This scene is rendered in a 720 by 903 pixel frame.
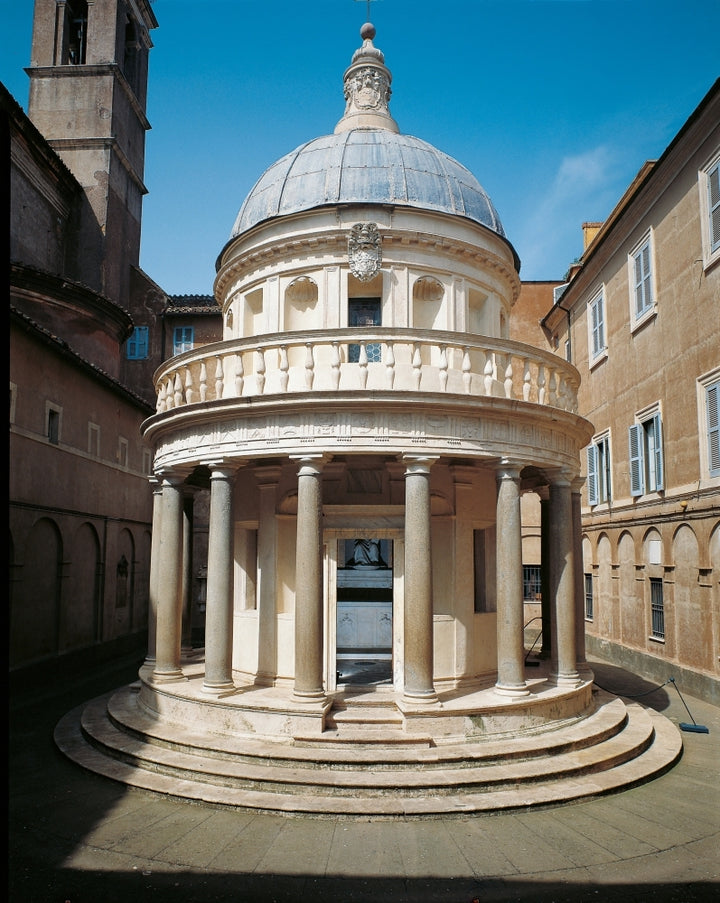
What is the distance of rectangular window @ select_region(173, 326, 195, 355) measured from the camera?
36.8 m

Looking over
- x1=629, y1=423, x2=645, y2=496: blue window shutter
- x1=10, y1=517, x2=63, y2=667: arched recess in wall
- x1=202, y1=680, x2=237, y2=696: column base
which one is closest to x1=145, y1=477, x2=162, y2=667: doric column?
x1=202, y1=680, x2=237, y2=696: column base

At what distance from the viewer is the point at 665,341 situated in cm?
2166

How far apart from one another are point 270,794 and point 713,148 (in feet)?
60.2

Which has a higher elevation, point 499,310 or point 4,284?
point 499,310

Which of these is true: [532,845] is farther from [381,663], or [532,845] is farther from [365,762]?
[381,663]

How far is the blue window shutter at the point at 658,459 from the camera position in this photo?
21.6m

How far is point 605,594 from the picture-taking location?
86.9ft

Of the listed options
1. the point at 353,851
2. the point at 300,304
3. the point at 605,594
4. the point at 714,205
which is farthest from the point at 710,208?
the point at 353,851

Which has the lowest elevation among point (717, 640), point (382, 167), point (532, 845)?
point (532, 845)

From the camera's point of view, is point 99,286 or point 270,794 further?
point 99,286

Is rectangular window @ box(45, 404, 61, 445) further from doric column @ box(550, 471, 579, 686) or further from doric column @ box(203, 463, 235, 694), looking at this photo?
doric column @ box(550, 471, 579, 686)

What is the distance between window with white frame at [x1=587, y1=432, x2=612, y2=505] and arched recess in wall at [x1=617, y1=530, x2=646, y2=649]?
2.40m

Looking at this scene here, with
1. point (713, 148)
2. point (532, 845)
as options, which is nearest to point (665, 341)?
point (713, 148)

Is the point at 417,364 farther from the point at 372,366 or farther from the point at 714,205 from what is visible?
the point at 714,205
